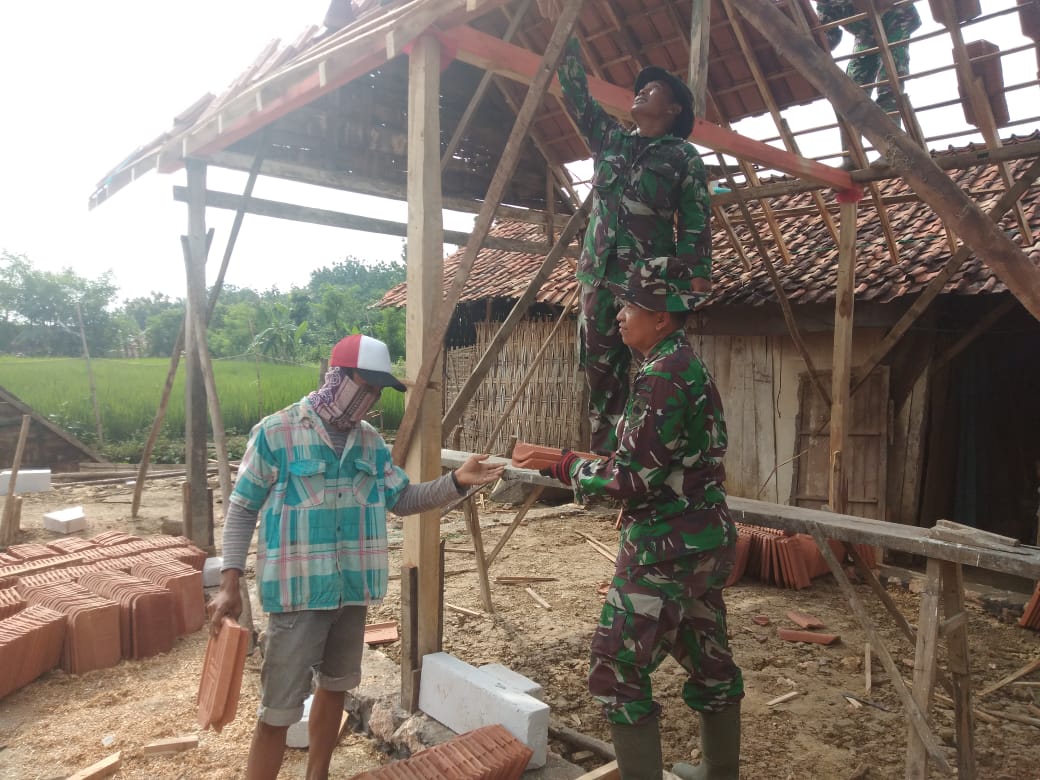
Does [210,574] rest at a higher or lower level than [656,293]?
lower

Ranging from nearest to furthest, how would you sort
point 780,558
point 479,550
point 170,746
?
1. point 170,746
2. point 479,550
3. point 780,558

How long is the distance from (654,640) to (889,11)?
516 centimetres

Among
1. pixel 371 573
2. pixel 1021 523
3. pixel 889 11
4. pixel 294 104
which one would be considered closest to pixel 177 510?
pixel 294 104

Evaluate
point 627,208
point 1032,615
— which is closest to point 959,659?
point 627,208

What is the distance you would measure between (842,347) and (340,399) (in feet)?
15.4

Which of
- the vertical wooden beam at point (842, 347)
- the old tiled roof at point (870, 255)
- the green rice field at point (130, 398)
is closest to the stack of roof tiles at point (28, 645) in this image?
the vertical wooden beam at point (842, 347)

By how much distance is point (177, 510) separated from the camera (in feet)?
29.1

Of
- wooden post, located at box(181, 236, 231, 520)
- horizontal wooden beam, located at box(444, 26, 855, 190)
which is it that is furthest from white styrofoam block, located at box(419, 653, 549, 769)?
horizontal wooden beam, located at box(444, 26, 855, 190)

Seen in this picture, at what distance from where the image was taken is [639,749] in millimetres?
2447

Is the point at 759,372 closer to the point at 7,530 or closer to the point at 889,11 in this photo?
the point at 889,11

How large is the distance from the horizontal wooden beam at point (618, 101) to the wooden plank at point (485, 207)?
1.16 ft

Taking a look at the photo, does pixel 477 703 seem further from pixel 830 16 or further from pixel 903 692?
pixel 830 16

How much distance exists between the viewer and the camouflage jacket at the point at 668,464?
2.33 meters

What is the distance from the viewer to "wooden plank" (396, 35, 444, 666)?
328 cm
